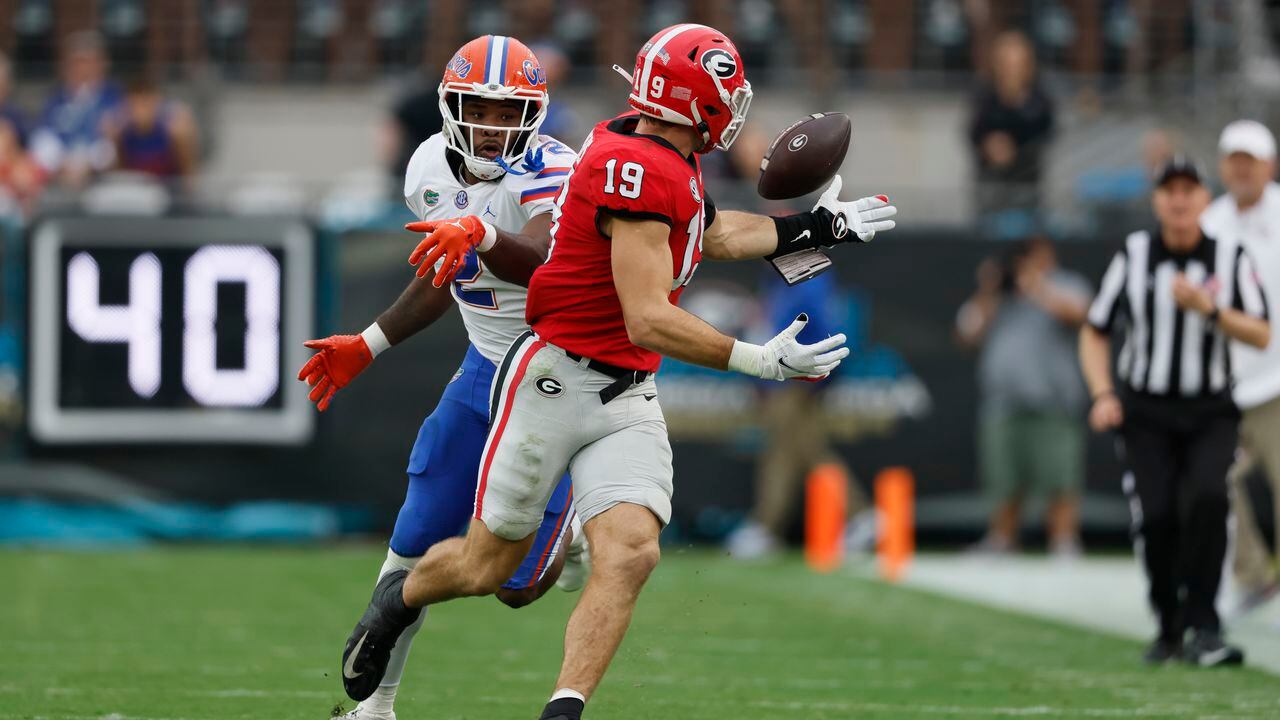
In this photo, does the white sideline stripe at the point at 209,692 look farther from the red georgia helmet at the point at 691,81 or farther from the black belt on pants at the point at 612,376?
the red georgia helmet at the point at 691,81

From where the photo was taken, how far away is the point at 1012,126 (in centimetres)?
1369

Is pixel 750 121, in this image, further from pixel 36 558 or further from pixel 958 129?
pixel 36 558

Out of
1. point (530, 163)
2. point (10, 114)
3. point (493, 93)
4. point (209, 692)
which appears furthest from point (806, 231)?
point (10, 114)

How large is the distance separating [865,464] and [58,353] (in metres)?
5.28

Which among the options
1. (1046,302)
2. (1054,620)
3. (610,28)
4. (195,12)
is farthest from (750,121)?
(1054,620)

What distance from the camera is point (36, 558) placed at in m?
11.3

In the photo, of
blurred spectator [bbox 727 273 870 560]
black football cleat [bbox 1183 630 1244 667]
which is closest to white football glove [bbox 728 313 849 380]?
black football cleat [bbox 1183 630 1244 667]

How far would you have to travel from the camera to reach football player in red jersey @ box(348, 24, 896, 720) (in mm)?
4711

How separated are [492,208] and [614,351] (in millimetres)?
857

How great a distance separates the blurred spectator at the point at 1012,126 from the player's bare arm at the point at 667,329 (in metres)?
9.03

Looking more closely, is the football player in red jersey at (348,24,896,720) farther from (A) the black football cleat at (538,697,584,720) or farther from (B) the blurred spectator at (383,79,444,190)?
(B) the blurred spectator at (383,79,444,190)

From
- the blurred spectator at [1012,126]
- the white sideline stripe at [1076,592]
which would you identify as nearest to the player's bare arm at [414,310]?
the white sideline stripe at [1076,592]

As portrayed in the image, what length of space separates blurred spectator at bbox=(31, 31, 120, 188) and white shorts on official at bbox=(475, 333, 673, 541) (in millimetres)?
9302

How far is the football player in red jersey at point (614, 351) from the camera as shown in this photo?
471 centimetres
